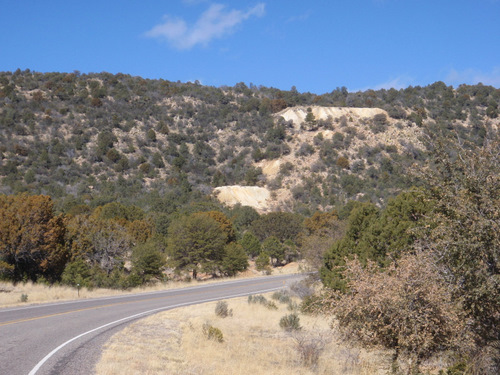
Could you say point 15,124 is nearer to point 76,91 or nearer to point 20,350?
point 76,91

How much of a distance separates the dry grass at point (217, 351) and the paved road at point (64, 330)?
1.79 ft

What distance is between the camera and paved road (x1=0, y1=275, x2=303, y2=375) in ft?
28.2

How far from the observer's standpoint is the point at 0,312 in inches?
608

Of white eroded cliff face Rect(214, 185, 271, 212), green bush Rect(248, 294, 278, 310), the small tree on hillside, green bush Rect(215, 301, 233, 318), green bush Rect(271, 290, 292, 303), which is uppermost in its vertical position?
white eroded cliff face Rect(214, 185, 271, 212)

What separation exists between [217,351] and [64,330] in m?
4.18

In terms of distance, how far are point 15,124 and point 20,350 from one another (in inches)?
2960

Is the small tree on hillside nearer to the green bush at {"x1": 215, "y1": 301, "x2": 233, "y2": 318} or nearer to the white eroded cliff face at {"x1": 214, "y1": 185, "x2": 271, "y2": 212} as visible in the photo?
the green bush at {"x1": 215, "y1": 301, "x2": 233, "y2": 318}

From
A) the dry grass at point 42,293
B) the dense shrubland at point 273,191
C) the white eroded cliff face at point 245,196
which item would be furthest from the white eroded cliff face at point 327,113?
the dry grass at point 42,293

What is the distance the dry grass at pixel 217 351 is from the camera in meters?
9.95

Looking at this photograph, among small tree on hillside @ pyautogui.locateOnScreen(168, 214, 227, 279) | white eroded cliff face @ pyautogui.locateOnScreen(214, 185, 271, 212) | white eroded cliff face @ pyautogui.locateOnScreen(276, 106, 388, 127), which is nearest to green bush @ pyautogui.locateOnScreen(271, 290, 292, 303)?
small tree on hillside @ pyautogui.locateOnScreen(168, 214, 227, 279)

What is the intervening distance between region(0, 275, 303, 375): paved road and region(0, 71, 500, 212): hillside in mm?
37891

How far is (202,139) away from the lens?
3529 inches

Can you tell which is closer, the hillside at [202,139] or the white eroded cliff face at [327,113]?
the hillside at [202,139]

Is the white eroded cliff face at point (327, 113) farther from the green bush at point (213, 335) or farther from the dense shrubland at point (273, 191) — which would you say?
the green bush at point (213, 335)
